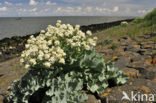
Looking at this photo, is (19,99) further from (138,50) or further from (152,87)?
(138,50)

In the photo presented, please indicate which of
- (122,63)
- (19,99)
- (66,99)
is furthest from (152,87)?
(19,99)

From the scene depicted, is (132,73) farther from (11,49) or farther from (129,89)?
(11,49)

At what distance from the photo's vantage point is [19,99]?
2.92m

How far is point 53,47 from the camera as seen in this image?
2.85 m

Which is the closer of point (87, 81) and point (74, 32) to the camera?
point (87, 81)

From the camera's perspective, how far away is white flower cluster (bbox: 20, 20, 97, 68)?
2619mm

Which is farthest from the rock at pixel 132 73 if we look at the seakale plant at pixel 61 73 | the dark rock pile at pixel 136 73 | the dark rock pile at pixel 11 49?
the dark rock pile at pixel 11 49

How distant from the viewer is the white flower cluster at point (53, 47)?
8.59 ft


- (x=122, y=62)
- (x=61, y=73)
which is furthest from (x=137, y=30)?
(x=61, y=73)

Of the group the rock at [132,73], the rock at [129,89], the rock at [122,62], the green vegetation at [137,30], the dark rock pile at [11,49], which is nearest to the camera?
the rock at [129,89]

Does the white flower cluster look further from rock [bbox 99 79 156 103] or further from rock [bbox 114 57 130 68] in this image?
rock [bbox 114 57 130 68]

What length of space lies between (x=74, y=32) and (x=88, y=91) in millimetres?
1466

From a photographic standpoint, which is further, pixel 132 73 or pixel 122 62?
pixel 122 62

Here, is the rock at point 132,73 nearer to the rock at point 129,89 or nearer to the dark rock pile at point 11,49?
the rock at point 129,89
